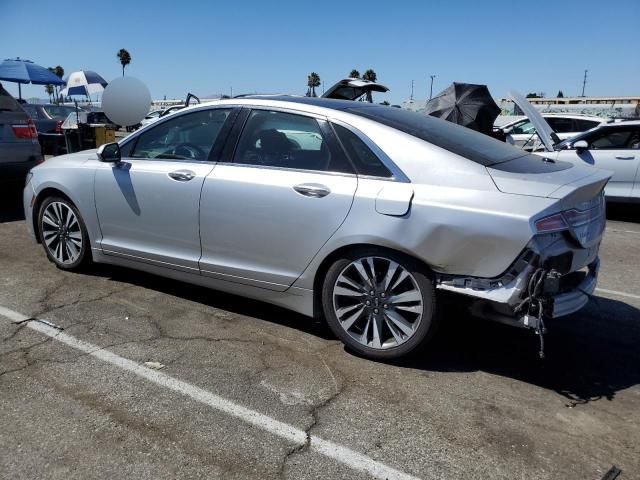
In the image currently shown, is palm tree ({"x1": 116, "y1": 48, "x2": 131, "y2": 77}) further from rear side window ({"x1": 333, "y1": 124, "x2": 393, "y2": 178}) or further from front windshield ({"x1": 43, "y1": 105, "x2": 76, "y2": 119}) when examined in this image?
rear side window ({"x1": 333, "y1": 124, "x2": 393, "y2": 178})

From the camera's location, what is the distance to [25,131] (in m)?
7.76

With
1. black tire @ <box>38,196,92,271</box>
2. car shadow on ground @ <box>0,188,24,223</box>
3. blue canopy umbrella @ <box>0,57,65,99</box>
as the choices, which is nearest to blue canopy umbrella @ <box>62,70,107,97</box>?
blue canopy umbrella @ <box>0,57,65,99</box>

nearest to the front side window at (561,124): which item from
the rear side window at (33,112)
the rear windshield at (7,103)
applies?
the rear windshield at (7,103)

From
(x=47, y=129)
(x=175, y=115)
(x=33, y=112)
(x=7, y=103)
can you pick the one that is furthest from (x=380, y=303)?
(x=33, y=112)

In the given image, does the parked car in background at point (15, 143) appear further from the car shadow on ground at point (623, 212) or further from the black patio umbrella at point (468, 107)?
the car shadow on ground at point (623, 212)

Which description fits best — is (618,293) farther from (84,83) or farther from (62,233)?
(84,83)

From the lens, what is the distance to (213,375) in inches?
130

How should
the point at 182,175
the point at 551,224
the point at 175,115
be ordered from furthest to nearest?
1. the point at 175,115
2. the point at 182,175
3. the point at 551,224

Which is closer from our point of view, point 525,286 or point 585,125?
point 525,286

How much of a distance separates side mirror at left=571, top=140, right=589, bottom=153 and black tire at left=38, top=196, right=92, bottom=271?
7.95 m

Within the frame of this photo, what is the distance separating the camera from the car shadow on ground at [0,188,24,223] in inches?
306

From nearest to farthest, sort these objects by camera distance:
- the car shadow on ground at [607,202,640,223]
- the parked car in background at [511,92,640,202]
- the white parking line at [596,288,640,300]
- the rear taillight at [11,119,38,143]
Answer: the white parking line at [596,288,640,300] < the rear taillight at [11,119,38,143] < the parked car in background at [511,92,640,202] < the car shadow on ground at [607,202,640,223]

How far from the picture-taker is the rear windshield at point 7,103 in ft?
24.7

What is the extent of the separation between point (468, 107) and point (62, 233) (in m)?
9.79
